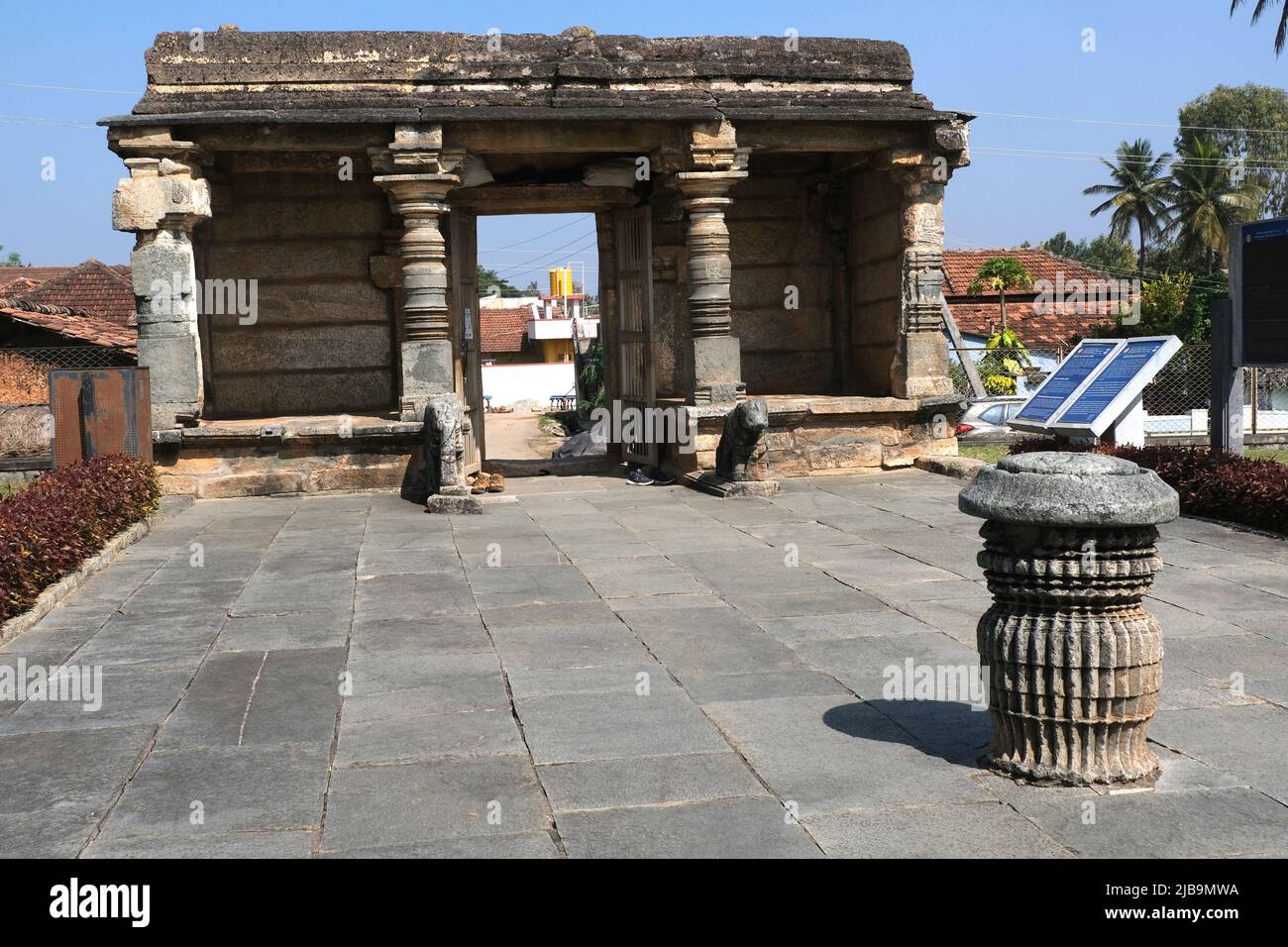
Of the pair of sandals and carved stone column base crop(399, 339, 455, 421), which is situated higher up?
carved stone column base crop(399, 339, 455, 421)

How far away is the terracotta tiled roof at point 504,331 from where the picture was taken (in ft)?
192

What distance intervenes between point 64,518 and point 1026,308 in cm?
3018

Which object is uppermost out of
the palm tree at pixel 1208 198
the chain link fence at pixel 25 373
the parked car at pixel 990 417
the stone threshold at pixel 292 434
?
the palm tree at pixel 1208 198

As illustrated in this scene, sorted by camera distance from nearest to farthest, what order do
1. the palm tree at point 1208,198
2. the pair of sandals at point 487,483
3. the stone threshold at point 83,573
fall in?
the stone threshold at point 83,573
the pair of sandals at point 487,483
the palm tree at point 1208,198

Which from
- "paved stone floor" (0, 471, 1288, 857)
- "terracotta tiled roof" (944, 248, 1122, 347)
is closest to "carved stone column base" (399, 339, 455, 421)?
"paved stone floor" (0, 471, 1288, 857)

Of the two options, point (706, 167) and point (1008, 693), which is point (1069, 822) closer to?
point (1008, 693)

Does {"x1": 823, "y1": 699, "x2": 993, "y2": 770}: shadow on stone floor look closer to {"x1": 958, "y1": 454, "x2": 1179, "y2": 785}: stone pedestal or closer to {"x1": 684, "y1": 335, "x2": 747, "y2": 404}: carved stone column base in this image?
{"x1": 958, "y1": 454, "x2": 1179, "y2": 785}: stone pedestal

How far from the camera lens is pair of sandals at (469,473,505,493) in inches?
511

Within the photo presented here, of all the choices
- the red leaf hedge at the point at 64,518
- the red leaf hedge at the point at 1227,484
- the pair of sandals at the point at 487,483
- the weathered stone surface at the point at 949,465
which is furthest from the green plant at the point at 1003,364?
the red leaf hedge at the point at 64,518

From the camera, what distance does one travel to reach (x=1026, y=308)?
34.8 meters

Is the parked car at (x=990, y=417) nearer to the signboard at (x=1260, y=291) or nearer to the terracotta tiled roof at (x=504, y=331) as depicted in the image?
the signboard at (x=1260, y=291)

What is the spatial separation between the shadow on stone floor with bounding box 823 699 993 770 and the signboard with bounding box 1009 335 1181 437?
20.8ft

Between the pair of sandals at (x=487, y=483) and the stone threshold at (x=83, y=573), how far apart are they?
2752mm

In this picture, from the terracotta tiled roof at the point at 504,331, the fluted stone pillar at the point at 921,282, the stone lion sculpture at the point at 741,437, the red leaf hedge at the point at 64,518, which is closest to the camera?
the red leaf hedge at the point at 64,518
